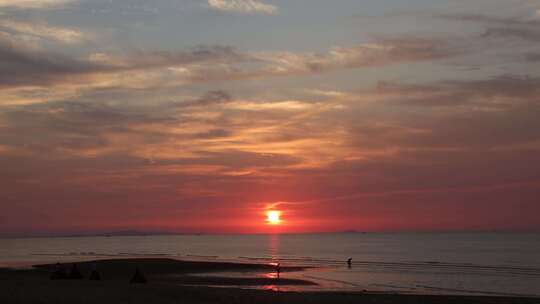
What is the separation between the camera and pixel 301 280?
2373 inches

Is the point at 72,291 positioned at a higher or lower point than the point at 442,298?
lower

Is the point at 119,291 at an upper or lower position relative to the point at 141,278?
lower

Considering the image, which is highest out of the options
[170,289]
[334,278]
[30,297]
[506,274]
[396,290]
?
[506,274]

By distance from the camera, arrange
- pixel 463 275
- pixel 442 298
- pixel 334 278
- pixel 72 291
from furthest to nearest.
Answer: pixel 463 275 → pixel 334 278 → pixel 442 298 → pixel 72 291

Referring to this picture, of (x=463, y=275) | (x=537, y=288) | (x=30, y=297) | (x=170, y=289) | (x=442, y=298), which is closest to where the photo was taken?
(x=30, y=297)

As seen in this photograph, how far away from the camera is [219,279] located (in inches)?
2387

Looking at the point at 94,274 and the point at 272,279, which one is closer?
the point at 94,274

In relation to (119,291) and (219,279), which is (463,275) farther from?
(119,291)

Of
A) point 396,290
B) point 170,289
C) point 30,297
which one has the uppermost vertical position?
point 396,290

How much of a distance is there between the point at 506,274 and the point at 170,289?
53.6 meters

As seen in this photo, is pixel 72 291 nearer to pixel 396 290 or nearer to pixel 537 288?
pixel 396 290

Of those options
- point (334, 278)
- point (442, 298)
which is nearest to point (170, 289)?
point (442, 298)

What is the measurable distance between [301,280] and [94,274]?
72.3 ft

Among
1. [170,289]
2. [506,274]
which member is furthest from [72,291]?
[506,274]
